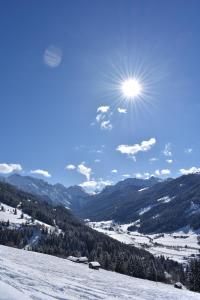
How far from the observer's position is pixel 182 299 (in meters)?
43.4

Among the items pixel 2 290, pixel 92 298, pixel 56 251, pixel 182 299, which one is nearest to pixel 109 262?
pixel 56 251

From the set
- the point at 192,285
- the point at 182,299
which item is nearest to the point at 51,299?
the point at 182,299

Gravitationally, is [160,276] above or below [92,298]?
above

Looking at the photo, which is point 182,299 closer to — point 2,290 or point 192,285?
point 2,290

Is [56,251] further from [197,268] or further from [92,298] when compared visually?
[92,298]

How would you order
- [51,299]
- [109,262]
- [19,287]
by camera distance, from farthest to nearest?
[109,262]
[19,287]
[51,299]

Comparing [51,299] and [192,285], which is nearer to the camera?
[51,299]

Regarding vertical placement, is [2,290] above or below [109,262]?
below

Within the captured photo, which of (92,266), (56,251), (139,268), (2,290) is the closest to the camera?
(2,290)

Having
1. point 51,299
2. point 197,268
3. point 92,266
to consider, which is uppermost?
point 197,268

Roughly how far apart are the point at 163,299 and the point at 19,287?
75.9 ft

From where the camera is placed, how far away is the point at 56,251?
19600cm

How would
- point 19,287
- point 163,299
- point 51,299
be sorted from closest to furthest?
1. point 51,299
2. point 19,287
3. point 163,299

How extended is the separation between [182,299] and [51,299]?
1169 inches
